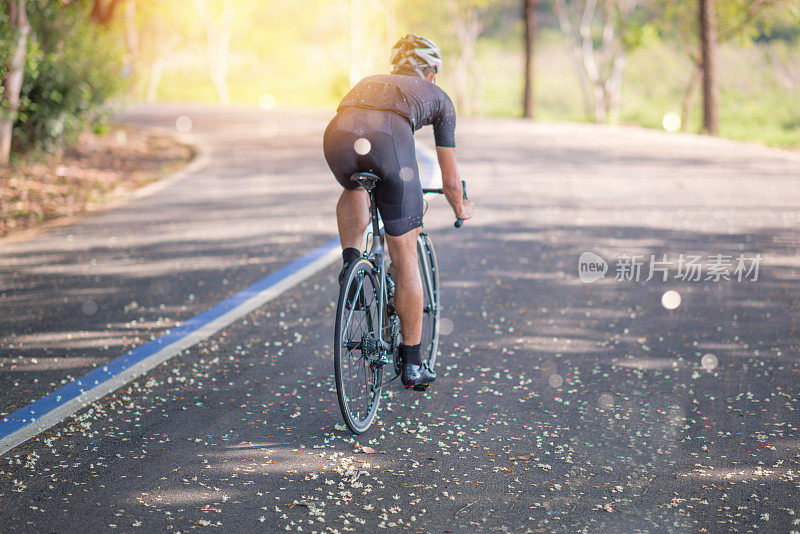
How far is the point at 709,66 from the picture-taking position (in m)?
24.3

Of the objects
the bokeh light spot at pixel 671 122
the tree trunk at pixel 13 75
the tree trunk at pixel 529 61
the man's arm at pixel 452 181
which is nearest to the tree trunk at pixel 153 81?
the tree trunk at pixel 529 61

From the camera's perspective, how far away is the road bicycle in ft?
13.8

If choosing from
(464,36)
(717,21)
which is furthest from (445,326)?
(464,36)

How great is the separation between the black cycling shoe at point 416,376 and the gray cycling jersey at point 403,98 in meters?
1.31

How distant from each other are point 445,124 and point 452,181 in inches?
12.5

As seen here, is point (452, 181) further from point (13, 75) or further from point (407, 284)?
point (13, 75)

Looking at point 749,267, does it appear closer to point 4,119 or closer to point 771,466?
point 771,466

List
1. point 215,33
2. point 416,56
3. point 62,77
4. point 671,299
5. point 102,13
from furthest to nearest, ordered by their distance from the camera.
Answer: point 215,33 < point 102,13 < point 62,77 < point 671,299 < point 416,56

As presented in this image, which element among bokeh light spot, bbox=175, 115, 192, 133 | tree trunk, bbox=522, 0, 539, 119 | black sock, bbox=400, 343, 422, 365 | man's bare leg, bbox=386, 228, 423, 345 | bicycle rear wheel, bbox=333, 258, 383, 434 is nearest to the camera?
A: bicycle rear wheel, bbox=333, 258, 383, 434

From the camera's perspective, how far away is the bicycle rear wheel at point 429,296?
5090mm

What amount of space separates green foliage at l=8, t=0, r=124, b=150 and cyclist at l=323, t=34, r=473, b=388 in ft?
32.4

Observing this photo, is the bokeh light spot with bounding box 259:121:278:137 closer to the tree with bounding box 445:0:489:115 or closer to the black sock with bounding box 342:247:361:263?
the black sock with bounding box 342:247:361:263

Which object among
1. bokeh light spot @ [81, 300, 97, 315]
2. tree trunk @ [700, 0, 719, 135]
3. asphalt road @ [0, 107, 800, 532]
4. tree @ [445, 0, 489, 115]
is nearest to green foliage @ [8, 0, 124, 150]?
asphalt road @ [0, 107, 800, 532]

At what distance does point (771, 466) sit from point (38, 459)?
11.6 feet
